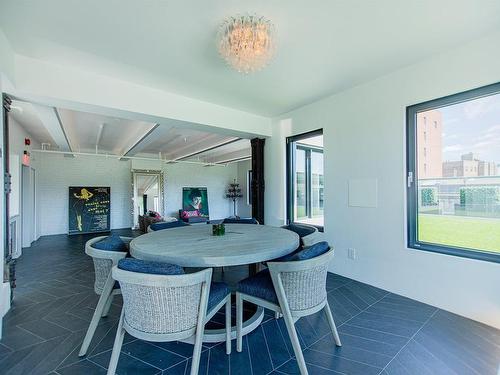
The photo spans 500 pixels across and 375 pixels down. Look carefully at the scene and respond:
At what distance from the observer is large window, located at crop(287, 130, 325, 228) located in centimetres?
414

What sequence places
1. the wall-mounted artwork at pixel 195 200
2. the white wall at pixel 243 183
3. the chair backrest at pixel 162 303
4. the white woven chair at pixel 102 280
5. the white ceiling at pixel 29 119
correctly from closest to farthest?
1. the chair backrest at pixel 162 303
2. the white woven chair at pixel 102 280
3. the white ceiling at pixel 29 119
4. the wall-mounted artwork at pixel 195 200
5. the white wall at pixel 243 183

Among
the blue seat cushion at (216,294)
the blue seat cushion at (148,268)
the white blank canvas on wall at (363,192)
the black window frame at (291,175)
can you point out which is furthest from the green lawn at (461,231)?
the blue seat cushion at (148,268)

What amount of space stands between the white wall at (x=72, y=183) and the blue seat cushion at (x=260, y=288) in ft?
24.7

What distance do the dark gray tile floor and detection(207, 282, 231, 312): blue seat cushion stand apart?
0.46 m

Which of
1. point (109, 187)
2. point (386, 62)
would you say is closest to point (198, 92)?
point (386, 62)

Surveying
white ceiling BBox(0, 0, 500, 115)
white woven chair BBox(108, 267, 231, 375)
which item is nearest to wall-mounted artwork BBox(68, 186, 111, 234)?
white ceiling BBox(0, 0, 500, 115)

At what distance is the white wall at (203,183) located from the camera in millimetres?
9125

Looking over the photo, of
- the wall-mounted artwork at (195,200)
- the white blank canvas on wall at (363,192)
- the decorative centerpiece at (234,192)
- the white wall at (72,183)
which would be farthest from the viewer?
the decorative centerpiece at (234,192)

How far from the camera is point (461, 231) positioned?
2441mm

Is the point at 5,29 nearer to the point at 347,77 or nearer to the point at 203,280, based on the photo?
the point at 203,280

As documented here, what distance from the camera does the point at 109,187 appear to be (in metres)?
7.87

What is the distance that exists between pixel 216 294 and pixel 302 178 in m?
3.07

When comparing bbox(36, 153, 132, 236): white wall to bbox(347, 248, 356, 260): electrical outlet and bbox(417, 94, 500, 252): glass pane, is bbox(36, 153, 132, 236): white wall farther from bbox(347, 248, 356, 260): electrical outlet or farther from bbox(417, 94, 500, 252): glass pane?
bbox(417, 94, 500, 252): glass pane

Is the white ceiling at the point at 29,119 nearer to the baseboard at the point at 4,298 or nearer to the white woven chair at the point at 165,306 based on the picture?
the baseboard at the point at 4,298
